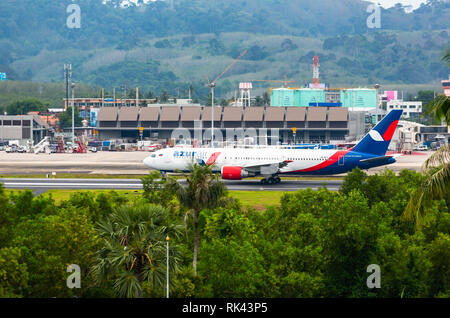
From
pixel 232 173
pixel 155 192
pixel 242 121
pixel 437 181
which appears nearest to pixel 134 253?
pixel 437 181

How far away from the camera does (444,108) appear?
19.5 meters

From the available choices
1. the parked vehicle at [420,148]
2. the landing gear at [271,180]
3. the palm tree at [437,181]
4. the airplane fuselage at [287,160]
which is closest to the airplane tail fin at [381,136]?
the airplane fuselage at [287,160]

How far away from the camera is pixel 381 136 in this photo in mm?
74375

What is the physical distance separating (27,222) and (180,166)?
38.7 meters

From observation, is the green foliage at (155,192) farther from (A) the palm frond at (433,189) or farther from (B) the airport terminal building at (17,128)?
(B) the airport terminal building at (17,128)

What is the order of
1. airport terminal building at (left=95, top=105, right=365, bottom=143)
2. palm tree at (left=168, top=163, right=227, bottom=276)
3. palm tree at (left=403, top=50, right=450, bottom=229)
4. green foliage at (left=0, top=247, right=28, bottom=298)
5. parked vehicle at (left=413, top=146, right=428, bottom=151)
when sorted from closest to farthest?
palm tree at (left=403, top=50, right=450, bottom=229) → green foliage at (left=0, top=247, right=28, bottom=298) → palm tree at (left=168, top=163, right=227, bottom=276) → parked vehicle at (left=413, top=146, right=428, bottom=151) → airport terminal building at (left=95, top=105, right=365, bottom=143)

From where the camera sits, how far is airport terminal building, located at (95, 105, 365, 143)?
167 m

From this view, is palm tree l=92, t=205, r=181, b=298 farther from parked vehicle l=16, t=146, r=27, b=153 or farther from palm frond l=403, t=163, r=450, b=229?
parked vehicle l=16, t=146, r=27, b=153

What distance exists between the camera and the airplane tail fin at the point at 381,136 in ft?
244

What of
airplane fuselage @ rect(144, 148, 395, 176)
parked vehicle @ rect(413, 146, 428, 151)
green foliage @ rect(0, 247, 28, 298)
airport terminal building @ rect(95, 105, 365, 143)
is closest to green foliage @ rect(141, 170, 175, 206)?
green foliage @ rect(0, 247, 28, 298)

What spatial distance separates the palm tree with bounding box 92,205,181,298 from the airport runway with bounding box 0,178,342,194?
132ft
